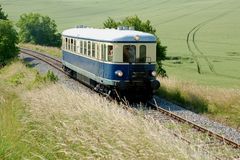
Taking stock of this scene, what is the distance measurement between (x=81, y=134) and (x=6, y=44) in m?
32.1

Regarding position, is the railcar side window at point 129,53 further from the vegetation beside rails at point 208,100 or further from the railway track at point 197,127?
the vegetation beside rails at point 208,100

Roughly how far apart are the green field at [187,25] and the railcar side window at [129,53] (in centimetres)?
1725

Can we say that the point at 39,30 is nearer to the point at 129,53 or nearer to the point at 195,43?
the point at 195,43

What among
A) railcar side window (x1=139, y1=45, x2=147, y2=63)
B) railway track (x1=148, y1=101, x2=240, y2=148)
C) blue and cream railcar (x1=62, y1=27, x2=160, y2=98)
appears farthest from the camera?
railcar side window (x1=139, y1=45, x2=147, y2=63)

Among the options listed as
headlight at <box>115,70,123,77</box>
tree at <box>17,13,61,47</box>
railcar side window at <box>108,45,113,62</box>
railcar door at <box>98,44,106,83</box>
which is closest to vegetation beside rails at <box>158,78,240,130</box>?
headlight at <box>115,70,123,77</box>

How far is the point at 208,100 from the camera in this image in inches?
706

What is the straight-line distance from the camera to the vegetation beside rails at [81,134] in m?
6.25

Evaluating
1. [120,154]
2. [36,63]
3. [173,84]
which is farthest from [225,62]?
[120,154]

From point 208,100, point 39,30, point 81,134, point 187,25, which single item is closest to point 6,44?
point 208,100

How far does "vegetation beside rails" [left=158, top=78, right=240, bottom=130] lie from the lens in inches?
638

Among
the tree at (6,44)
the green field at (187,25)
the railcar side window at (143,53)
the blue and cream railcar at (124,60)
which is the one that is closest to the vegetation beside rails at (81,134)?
the blue and cream railcar at (124,60)

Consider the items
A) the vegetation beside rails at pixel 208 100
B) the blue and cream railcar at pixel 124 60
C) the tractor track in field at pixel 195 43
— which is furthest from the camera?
the tractor track in field at pixel 195 43

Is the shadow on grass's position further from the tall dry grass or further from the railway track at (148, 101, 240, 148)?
the tall dry grass

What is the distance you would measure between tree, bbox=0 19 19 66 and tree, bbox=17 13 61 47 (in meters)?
26.1
